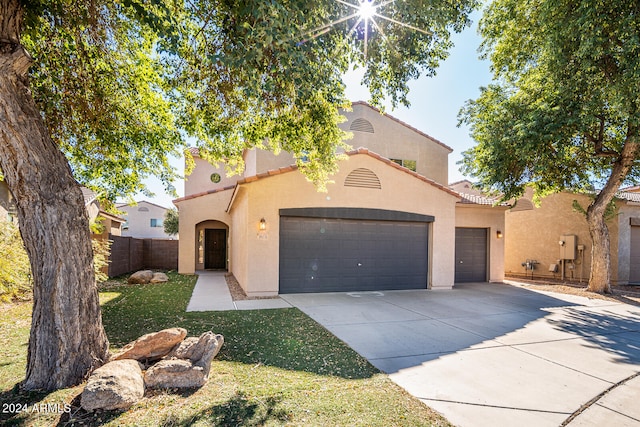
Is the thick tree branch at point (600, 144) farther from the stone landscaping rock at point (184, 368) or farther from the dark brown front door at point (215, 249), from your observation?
the dark brown front door at point (215, 249)

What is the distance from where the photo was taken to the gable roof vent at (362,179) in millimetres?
10523

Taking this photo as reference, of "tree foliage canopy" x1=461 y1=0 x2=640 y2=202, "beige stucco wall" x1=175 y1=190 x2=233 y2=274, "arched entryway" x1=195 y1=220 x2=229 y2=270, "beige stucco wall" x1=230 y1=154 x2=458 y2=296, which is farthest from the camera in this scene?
"arched entryway" x1=195 y1=220 x2=229 y2=270

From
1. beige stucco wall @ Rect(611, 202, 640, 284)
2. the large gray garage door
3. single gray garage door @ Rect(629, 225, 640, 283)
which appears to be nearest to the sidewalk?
the large gray garage door

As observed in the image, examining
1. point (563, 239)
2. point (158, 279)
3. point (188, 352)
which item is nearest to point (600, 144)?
point (563, 239)

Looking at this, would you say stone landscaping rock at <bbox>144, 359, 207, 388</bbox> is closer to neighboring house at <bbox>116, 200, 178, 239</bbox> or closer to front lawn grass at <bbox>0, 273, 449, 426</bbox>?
front lawn grass at <bbox>0, 273, 449, 426</bbox>

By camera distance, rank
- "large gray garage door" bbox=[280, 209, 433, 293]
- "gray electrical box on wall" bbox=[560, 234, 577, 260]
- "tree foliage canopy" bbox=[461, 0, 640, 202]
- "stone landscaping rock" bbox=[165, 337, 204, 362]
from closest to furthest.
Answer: "stone landscaping rock" bbox=[165, 337, 204, 362] < "tree foliage canopy" bbox=[461, 0, 640, 202] < "large gray garage door" bbox=[280, 209, 433, 293] < "gray electrical box on wall" bbox=[560, 234, 577, 260]

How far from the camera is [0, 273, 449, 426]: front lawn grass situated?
3145mm

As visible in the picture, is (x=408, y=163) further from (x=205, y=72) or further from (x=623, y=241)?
(x=205, y=72)

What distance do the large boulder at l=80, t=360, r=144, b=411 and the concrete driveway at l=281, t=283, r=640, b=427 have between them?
3025 mm

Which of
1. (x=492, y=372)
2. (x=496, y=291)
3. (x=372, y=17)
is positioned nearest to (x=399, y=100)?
(x=372, y=17)

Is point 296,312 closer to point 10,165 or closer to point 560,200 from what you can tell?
point 10,165

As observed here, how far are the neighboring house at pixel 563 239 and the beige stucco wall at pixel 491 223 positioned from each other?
321 cm

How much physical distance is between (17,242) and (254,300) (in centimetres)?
599

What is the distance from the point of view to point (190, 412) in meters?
3.23
